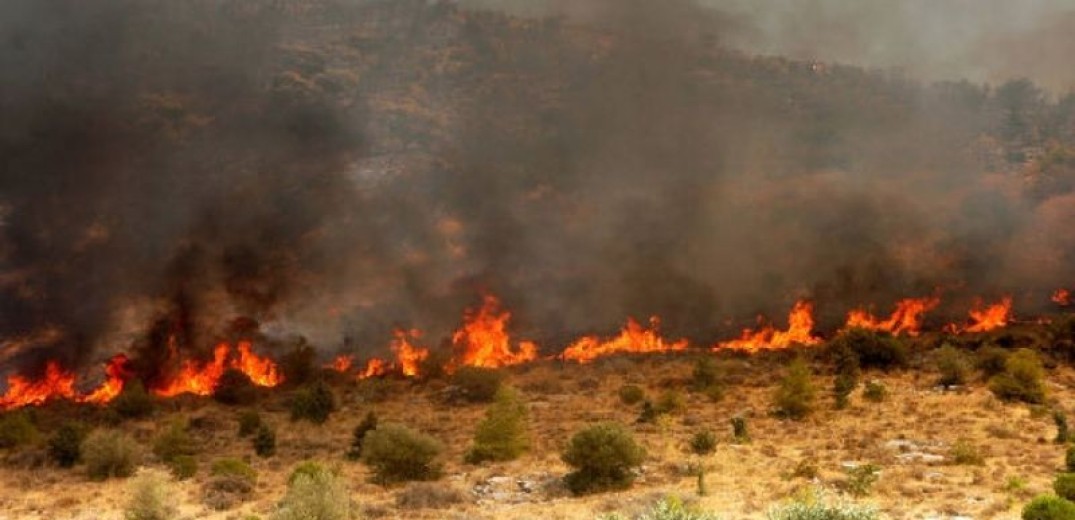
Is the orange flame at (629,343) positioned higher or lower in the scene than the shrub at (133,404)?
higher

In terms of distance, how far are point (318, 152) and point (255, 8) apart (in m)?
34.1

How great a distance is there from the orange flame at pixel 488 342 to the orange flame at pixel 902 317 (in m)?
30.3

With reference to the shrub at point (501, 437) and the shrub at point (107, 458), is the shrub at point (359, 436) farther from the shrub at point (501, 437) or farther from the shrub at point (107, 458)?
the shrub at point (107, 458)

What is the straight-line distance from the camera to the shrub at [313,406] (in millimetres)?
50969

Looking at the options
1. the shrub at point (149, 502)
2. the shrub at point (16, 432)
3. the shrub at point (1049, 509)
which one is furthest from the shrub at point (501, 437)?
the shrub at point (16, 432)

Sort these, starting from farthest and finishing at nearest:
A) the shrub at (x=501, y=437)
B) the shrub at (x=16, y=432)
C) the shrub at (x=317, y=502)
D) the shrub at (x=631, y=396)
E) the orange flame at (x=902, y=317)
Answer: the orange flame at (x=902, y=317), the shrub at (x=631, y=396), the shrub at (x=16, y=432), the shrub at (x=501, y=437), the shrub at (x=317, y=502)

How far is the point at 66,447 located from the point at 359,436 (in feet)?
47.9

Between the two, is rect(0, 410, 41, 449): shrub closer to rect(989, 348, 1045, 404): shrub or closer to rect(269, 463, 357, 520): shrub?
rect(269, 463, 357, 520): shrub

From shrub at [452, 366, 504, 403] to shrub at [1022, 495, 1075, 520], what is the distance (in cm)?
3461

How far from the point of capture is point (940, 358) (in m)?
55.0

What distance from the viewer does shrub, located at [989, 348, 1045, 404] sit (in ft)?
157

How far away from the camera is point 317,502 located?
2625 cm

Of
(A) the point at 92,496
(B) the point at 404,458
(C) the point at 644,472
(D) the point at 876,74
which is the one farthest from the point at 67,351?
(D) the point at 876,74

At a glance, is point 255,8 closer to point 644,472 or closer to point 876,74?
point 876,74
